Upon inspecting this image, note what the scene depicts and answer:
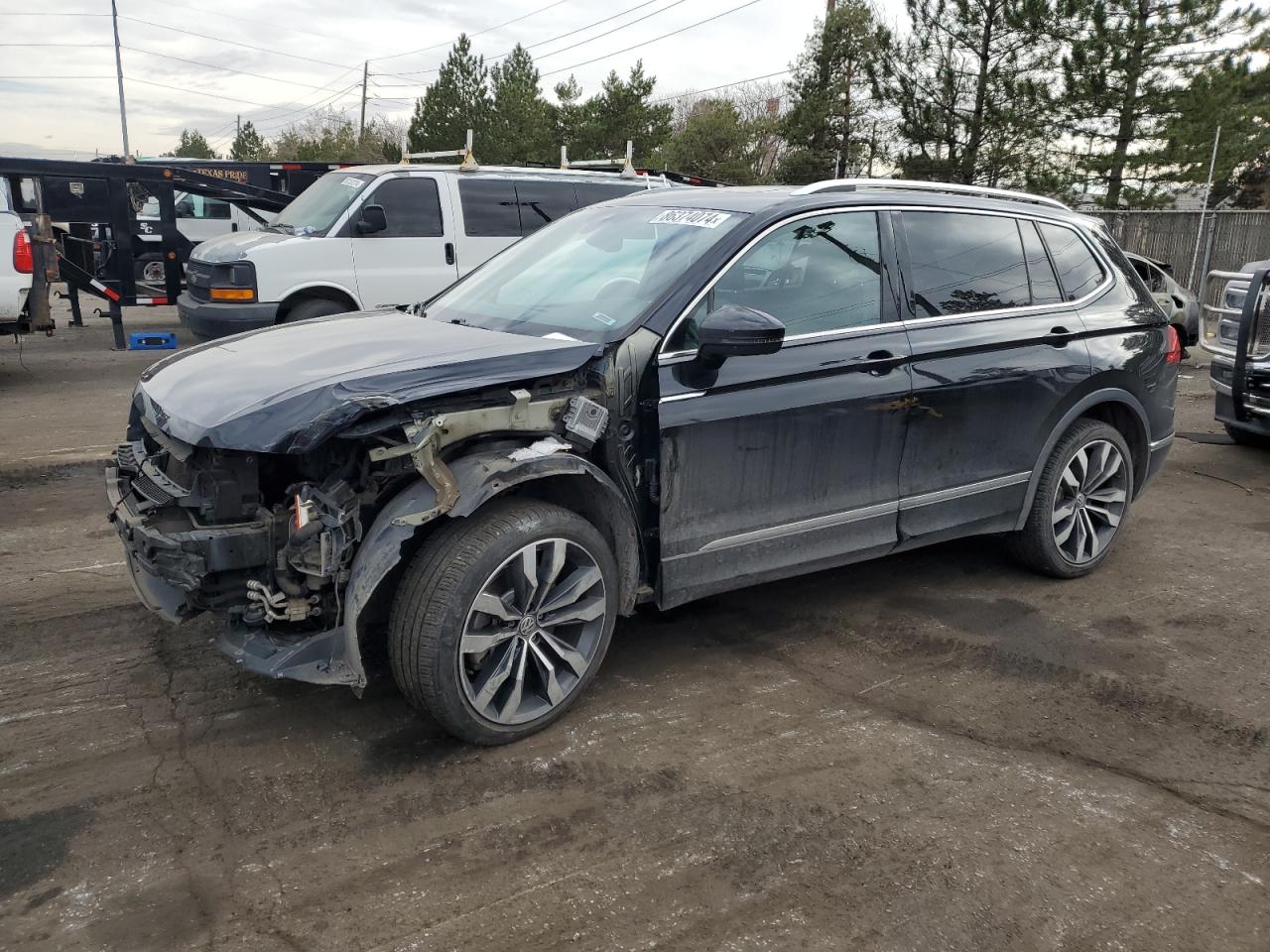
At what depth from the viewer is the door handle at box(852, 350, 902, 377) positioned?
4133 mm

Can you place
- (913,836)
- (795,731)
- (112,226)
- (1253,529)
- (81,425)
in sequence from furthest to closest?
1. (112,226)
2. (81,425)
3. (1253,529)
4. (795,731)
5. (913,836)

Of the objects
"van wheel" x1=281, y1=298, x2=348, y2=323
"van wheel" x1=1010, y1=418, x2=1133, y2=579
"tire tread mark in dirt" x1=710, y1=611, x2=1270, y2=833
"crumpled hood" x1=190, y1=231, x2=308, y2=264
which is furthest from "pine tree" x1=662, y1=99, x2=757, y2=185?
"tire tread mark in dirt" x1=710, y1=611, x2=1270, y2=833

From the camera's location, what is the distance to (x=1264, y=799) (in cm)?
329

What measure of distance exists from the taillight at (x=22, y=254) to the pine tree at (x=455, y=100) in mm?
30509

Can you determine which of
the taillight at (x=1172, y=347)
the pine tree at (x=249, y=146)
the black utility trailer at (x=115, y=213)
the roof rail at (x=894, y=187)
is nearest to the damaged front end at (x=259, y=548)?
the roof rail at (x=894, y=187)

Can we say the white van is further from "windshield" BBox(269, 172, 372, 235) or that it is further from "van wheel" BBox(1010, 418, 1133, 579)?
"van wheel" BBox(1010, 418, 1133, 579)

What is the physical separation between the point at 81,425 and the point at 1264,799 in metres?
8.40

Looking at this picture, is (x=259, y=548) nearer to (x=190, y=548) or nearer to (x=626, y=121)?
(x=190, y=548)

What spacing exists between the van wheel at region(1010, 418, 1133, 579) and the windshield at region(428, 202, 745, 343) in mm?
2186

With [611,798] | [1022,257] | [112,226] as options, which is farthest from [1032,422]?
[112,226]

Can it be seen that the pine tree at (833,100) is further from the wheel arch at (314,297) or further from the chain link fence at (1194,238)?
the wheel arch at (314,297)

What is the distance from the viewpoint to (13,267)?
984cm

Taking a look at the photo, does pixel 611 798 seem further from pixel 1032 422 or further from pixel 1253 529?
pixel 1253 529

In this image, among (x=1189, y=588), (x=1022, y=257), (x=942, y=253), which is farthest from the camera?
(x=1189, y=588)
